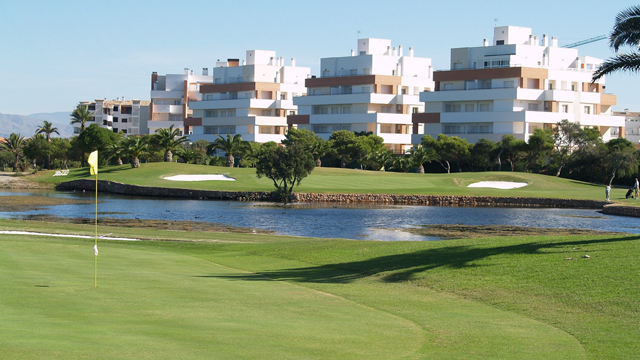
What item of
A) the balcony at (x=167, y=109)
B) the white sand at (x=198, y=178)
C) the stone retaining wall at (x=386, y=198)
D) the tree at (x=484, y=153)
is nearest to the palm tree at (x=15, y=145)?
the white sand at (x=198, y=178)

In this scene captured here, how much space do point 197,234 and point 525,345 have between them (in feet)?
82.4

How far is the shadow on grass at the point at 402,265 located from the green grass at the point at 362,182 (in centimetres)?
4549

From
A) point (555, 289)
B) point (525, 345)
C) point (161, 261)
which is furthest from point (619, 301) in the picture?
point (161, 261)

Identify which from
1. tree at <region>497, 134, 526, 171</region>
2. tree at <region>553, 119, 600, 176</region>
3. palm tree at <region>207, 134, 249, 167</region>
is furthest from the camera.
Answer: tree at <region>497, 134, 526, 171</region>

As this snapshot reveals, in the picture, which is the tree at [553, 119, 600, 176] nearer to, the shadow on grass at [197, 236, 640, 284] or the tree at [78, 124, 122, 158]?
the tree at [78, 124, 122, 158]

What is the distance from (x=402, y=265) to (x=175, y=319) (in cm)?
1037

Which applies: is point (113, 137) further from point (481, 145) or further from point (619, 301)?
point (619, 301)

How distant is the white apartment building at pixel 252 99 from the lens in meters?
145

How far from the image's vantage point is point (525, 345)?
11742mm

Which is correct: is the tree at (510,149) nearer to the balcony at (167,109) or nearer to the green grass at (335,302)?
the green grass at (335,302)

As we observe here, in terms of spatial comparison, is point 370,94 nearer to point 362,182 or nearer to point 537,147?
point 537,147

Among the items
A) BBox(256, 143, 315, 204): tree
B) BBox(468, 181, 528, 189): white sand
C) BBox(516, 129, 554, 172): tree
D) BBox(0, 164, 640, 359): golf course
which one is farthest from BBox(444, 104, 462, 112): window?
BBox(0, 164, 640, 359): golf course

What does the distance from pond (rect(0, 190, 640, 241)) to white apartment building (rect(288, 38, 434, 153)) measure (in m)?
67.4

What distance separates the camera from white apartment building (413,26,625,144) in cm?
10888
